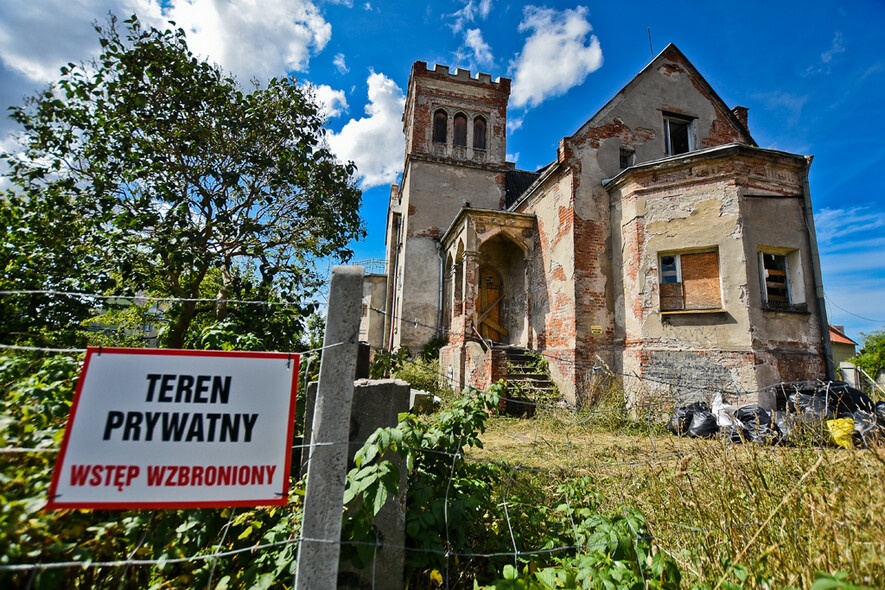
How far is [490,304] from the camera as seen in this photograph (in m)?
13.9

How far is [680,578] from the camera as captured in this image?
1.80 meters

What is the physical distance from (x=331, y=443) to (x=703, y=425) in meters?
7.18

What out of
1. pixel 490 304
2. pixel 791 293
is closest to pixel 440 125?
pixel 490 304

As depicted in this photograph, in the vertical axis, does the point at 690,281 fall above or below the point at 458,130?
below

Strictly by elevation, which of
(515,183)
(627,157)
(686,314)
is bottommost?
(686,314)

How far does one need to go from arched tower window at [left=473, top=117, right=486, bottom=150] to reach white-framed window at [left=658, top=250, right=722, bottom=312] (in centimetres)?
1122

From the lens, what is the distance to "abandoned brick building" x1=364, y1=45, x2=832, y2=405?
794 centimetres

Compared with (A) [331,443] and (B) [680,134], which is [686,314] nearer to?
(B) [680,134]

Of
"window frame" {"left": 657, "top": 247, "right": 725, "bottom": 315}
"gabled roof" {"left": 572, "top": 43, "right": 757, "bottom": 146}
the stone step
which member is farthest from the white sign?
"gabled roof" {"left": 572, "top": 43, "right": 757, "bottom": 146}

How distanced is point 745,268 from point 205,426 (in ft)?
32.0

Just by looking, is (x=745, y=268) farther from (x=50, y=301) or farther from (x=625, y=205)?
(x=50, y=301)

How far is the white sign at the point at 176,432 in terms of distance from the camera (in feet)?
4.67

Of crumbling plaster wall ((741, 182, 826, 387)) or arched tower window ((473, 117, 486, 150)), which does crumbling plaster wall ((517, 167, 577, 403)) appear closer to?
crumbling plaster wall ((741, 182, 826, 387))

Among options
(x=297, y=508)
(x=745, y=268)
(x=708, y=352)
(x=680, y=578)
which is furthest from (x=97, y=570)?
(x=745, y=268)
